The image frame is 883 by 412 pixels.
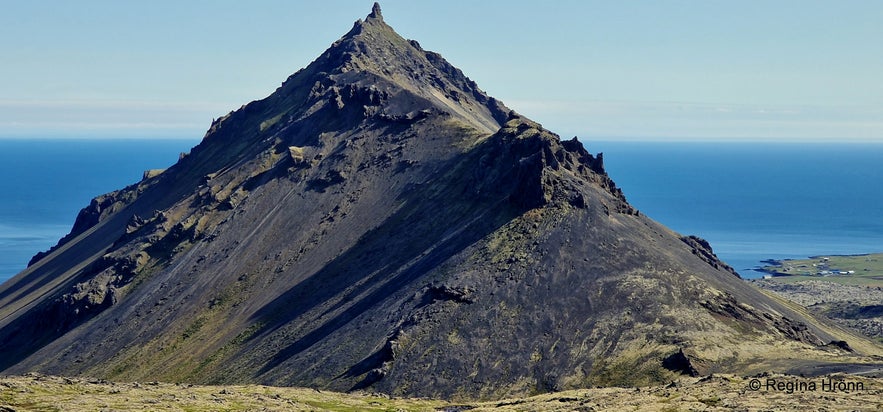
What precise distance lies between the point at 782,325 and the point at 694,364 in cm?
3004

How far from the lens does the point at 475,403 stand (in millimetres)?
137875

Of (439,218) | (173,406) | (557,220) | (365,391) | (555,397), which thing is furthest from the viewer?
(439,218)

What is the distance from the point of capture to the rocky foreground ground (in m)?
107

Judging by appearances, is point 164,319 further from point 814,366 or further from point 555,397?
point 814,366

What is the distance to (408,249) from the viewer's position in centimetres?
18888

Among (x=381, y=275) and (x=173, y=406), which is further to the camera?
(x=381, y=275)

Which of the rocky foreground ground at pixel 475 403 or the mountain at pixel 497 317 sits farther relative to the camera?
the mountain at pixel 497 317

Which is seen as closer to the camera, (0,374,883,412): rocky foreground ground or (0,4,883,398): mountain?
(0,374,883,412): rocky foreground ground

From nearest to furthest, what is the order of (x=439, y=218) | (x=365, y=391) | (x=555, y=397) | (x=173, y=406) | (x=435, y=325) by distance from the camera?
(x=173, y=406) → (x=555, y=397) → (x=365, y=391) → (x=435, y=325) → (x=439, y=218)

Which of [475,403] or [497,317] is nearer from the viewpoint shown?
[475,403]

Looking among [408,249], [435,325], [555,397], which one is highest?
[408,249]

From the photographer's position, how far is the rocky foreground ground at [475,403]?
107 metres

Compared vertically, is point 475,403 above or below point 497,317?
below

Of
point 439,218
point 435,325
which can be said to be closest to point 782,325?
point 435,325
